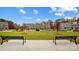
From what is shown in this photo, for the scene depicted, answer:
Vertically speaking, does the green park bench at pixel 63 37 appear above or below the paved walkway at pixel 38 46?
above

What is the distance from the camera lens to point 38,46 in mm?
3279

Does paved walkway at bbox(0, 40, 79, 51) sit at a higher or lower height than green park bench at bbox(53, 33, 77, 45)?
A: lower

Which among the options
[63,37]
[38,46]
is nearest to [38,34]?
[38,46]

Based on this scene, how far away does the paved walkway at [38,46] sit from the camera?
3260mm

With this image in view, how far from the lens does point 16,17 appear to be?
3.26 metres

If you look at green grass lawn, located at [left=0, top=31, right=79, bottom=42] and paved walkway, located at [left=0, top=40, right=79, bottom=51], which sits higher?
green grass lawn, located at [left=0, top=31, right=79, bottom=42]

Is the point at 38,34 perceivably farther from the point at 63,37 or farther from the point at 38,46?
the point at 63,37

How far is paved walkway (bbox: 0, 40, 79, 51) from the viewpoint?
3.26 metres

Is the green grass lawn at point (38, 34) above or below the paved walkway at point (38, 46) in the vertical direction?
above

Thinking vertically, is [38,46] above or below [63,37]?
below
